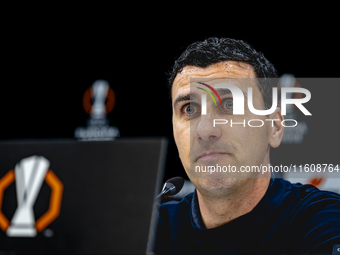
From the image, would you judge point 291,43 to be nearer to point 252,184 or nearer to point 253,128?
point 253,128

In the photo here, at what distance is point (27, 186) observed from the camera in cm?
93

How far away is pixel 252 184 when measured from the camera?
1219 millimetres

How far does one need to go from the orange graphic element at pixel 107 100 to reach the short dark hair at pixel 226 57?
2.25 ft

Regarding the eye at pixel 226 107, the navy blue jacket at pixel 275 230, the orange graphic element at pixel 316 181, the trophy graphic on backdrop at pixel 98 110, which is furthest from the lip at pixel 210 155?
the trophy graphic on backdrop at pixel 98 110

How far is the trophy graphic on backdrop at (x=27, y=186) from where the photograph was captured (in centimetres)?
87

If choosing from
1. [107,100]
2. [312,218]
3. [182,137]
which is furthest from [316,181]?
[107,100]

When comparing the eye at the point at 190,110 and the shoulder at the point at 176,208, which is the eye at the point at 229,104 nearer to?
the eye at the point at 190,110

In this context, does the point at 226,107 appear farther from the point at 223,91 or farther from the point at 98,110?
the point at 98,110

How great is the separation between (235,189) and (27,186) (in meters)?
0.69

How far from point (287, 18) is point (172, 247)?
1.24 meters

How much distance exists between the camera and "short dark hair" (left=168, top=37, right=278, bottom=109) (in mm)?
1270

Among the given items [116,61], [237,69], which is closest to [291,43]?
[237,69]

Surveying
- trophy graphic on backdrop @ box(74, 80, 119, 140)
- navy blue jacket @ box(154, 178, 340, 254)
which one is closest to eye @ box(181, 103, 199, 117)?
navy blue jacket @ box(154, 178, 340, 254)

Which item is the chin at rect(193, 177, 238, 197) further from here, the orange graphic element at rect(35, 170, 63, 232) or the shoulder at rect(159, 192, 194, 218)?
the orange graphic element at rect(35, 170, 63, 232)
